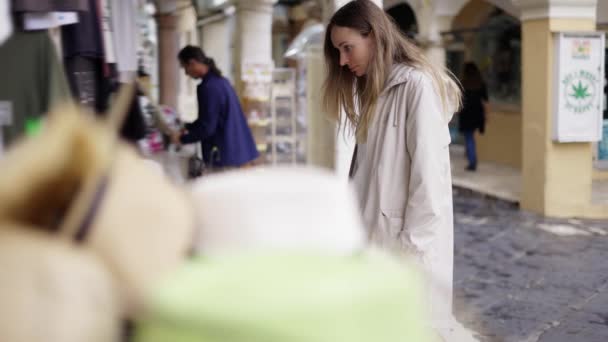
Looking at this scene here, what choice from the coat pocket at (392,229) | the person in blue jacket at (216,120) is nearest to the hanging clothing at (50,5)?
the coat pocket at (392,229)

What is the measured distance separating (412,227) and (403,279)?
182 centimetres

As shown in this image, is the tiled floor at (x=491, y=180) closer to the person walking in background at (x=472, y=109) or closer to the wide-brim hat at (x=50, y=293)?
the person walking in background at (x=472, y=109)

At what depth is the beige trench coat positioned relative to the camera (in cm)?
262

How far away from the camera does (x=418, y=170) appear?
2.62 m

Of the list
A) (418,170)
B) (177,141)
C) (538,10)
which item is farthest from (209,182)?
(538,10)

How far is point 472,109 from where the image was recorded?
1190cm

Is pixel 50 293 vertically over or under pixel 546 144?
over

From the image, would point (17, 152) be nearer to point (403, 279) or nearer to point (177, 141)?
point (403, 279)

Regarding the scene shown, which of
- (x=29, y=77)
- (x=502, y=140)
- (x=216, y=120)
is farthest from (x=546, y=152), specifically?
(x=29, y=77)

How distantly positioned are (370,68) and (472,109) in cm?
949

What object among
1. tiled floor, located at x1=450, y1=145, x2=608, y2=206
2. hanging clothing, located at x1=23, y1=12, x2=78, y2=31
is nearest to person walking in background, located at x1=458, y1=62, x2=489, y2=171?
tiled floor, located at x1=450, y1=145, x2=608, y2=206

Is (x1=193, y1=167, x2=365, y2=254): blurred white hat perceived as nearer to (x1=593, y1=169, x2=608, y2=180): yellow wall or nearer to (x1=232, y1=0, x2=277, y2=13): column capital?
(x1=593, y1=169, x2=608, y2=180): yellow wall

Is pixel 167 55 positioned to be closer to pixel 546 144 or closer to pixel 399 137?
pixel 546 144

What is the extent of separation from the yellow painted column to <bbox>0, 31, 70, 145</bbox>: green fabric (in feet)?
21.9
